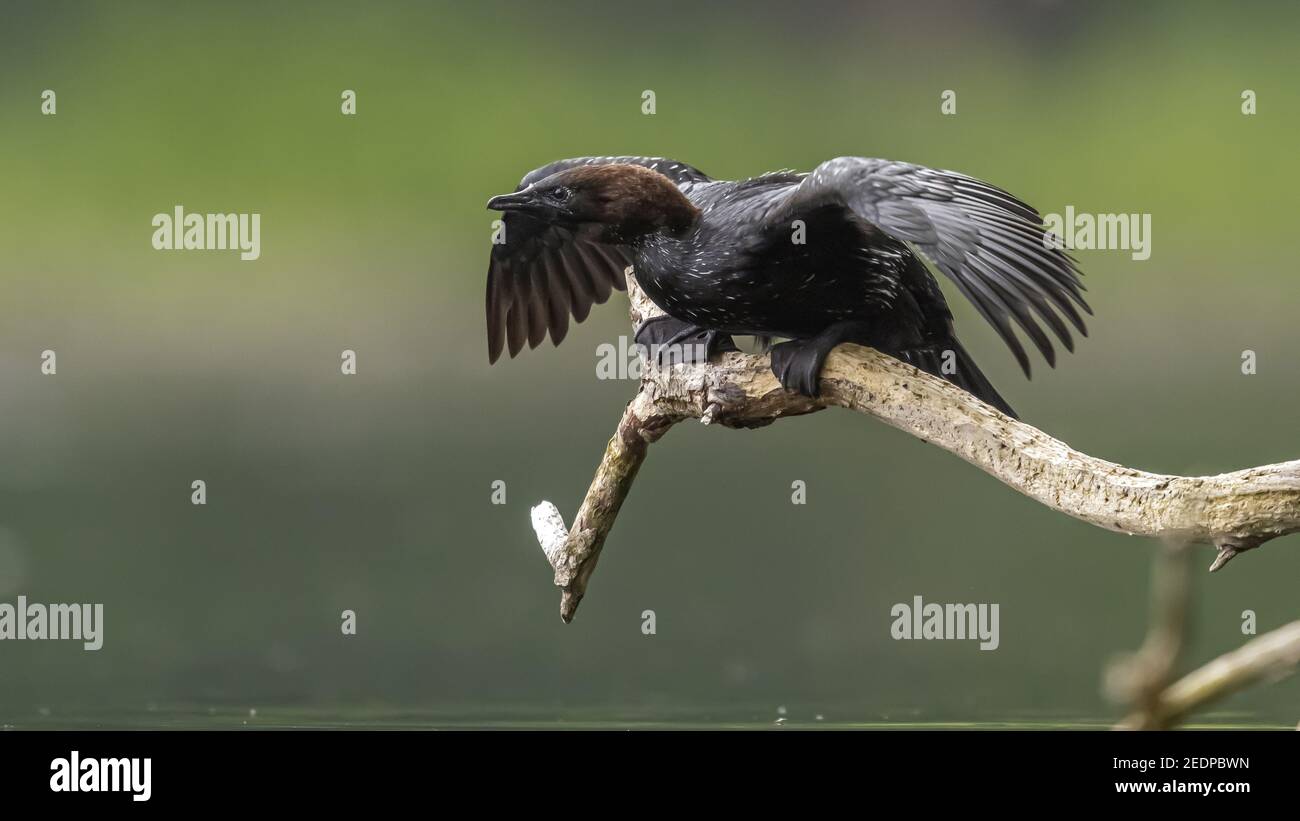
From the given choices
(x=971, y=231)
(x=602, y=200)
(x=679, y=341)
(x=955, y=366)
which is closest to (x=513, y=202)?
(x=602, y=200)

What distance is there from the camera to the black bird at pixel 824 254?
203cm

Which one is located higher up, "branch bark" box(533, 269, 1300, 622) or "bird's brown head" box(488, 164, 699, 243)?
"bird's brown head" box(488, 164, 699, 243)

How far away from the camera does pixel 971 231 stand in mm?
1989

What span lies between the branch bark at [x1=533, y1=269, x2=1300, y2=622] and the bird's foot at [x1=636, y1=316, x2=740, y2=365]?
1.0 inches

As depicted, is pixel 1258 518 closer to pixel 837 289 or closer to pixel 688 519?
pixel 837 289

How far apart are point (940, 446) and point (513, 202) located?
0.85 m

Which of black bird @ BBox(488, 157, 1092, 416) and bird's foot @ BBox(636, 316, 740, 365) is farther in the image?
bird's foot @ BBox(636, 316, 740, 365)

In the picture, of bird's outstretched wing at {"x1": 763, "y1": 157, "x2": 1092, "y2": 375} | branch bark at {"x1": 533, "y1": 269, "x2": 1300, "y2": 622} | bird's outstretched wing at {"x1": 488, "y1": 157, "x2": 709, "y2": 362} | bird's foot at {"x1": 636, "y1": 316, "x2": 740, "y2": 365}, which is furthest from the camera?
bird's outstretched wing at {"x1": 488, "y1": 157, "x2": 709, "y2": 362}

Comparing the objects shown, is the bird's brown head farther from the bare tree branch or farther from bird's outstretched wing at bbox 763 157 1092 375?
the bare tree branch

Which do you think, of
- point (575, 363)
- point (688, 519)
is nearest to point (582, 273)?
point (575, 363)

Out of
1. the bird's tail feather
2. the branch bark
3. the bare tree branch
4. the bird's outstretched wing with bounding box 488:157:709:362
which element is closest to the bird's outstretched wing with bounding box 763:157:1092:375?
the branch bark

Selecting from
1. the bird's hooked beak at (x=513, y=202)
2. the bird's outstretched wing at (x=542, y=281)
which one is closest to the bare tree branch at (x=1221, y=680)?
the bird's hooked beak at (x=513, y=202)

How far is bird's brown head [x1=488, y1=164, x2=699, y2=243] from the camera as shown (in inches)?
90.5

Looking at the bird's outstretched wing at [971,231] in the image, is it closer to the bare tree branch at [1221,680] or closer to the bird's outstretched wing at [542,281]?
the bare tree branch at [1221,680]
